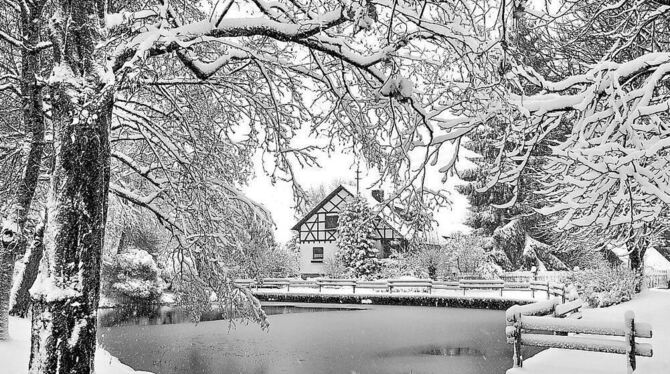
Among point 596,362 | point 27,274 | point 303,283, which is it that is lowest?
point 303,283

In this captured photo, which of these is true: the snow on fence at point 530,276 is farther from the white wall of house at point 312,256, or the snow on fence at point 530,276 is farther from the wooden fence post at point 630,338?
the wooden fence post at point 630,338

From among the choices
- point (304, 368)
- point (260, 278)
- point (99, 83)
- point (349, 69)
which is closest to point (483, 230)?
point (304, 368)

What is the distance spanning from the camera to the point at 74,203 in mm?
4773

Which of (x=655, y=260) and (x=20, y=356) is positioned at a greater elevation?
(x=655, y=260)

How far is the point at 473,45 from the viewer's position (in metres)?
5.14

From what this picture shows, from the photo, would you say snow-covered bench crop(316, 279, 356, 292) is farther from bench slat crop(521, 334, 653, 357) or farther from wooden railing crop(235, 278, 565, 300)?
bench slat crop(521, 334, 653, 357)

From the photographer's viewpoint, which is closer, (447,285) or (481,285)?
(481,285)

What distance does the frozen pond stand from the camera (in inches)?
509

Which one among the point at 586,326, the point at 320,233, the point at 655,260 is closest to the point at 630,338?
the point at 586,326

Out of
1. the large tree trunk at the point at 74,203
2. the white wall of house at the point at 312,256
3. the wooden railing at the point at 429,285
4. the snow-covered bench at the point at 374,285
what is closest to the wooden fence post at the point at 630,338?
the large tree trunk at the point at 74,203

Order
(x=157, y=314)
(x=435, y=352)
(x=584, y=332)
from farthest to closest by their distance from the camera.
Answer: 1. (x=157, y=314)
2. (x=435, y=352)
3. (x=584, y=332)

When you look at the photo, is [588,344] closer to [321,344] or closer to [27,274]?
[321,344]

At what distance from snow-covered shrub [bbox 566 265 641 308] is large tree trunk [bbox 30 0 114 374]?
15531 mm

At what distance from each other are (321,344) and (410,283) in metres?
15.6
